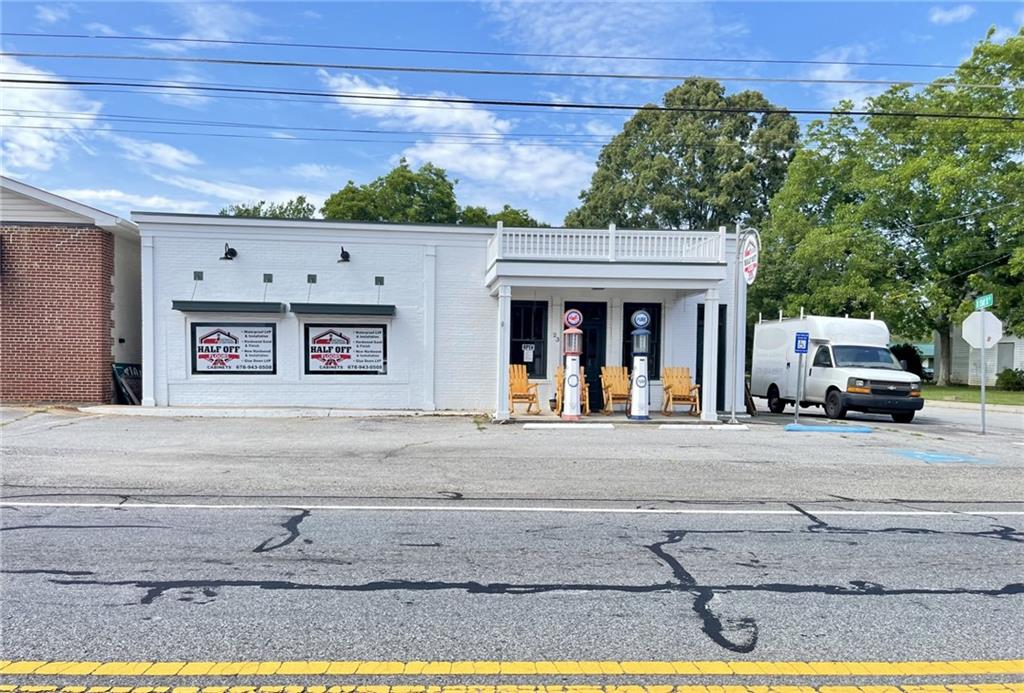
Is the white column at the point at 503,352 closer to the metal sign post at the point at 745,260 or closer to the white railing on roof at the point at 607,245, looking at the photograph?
the white railing on roof at the point at 607,245

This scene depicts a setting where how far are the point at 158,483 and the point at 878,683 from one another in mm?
7734

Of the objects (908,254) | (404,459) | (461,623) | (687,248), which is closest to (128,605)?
(461,623)

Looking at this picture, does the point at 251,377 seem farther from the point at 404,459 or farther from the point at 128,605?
the point at 128,605

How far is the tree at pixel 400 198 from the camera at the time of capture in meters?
42.3

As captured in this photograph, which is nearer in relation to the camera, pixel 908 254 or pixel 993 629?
pixel 993 629

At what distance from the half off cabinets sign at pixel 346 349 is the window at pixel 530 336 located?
11.1 ft

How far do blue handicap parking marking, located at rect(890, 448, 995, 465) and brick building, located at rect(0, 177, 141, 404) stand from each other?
1758 cm

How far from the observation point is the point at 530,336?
1742 centimetres

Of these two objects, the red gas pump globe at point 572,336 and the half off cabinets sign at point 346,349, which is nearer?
the red gas pump globe at point 572,336

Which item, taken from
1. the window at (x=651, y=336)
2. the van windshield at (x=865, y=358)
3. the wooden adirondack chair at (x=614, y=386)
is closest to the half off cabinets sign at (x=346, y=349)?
the wooden adirondack chair at (x=614, y=386)

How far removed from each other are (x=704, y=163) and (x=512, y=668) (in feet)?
141

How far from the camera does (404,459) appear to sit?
10.2 metres

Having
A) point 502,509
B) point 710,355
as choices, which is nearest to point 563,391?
point 710,355

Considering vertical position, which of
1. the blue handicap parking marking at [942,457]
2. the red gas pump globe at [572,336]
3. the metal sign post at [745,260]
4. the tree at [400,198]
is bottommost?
the blue handicap parking marking at [942,457]
